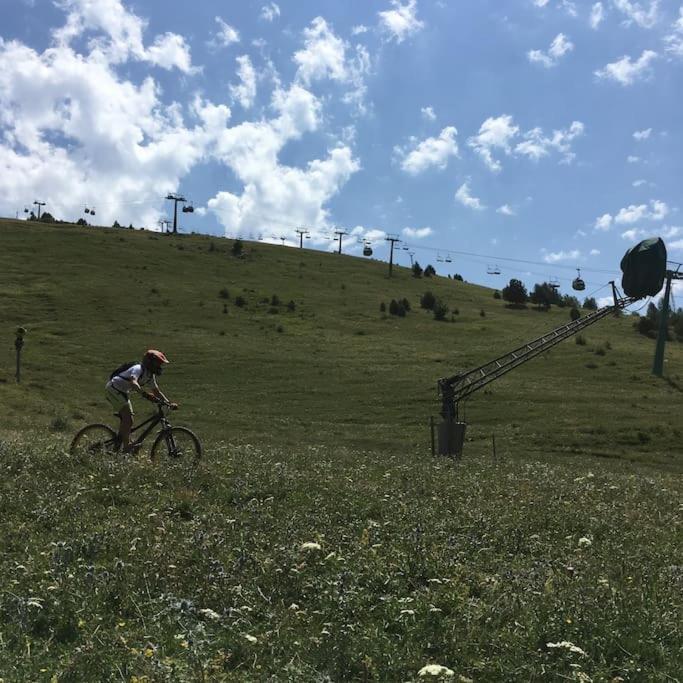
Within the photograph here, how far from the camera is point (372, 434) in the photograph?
136ft

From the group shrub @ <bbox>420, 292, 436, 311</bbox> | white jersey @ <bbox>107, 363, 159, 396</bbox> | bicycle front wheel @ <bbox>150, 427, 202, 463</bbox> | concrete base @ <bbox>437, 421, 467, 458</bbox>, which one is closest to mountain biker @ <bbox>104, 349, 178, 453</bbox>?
white jersey @ <bbox>107, 363, 159, 396</bbox>

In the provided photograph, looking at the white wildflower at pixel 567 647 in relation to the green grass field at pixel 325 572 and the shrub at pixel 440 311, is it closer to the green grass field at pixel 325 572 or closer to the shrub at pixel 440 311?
the green grass field at pixel 325 572

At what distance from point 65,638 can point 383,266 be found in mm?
152696

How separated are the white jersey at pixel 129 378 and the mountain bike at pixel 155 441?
0.67 meters

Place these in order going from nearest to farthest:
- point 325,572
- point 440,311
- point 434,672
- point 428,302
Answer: point 434,672
point 325,572
point 440,311
point 428,302

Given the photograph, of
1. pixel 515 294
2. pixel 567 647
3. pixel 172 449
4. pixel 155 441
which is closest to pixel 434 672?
pixel 567 647

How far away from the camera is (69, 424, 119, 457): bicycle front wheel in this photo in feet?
45.5

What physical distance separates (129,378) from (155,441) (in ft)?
4.68

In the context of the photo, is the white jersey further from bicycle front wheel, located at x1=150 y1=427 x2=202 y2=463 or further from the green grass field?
the green grass field

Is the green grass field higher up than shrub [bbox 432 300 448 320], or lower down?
lower down

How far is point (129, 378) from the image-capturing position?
46.0 feet

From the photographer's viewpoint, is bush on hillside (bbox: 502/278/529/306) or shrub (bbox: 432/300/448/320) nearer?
shrub (bbox: 432/300/448/320)

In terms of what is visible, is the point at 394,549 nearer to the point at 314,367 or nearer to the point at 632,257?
the point at 632,257

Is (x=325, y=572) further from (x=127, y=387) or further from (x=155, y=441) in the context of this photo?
(x=127, y=387)
